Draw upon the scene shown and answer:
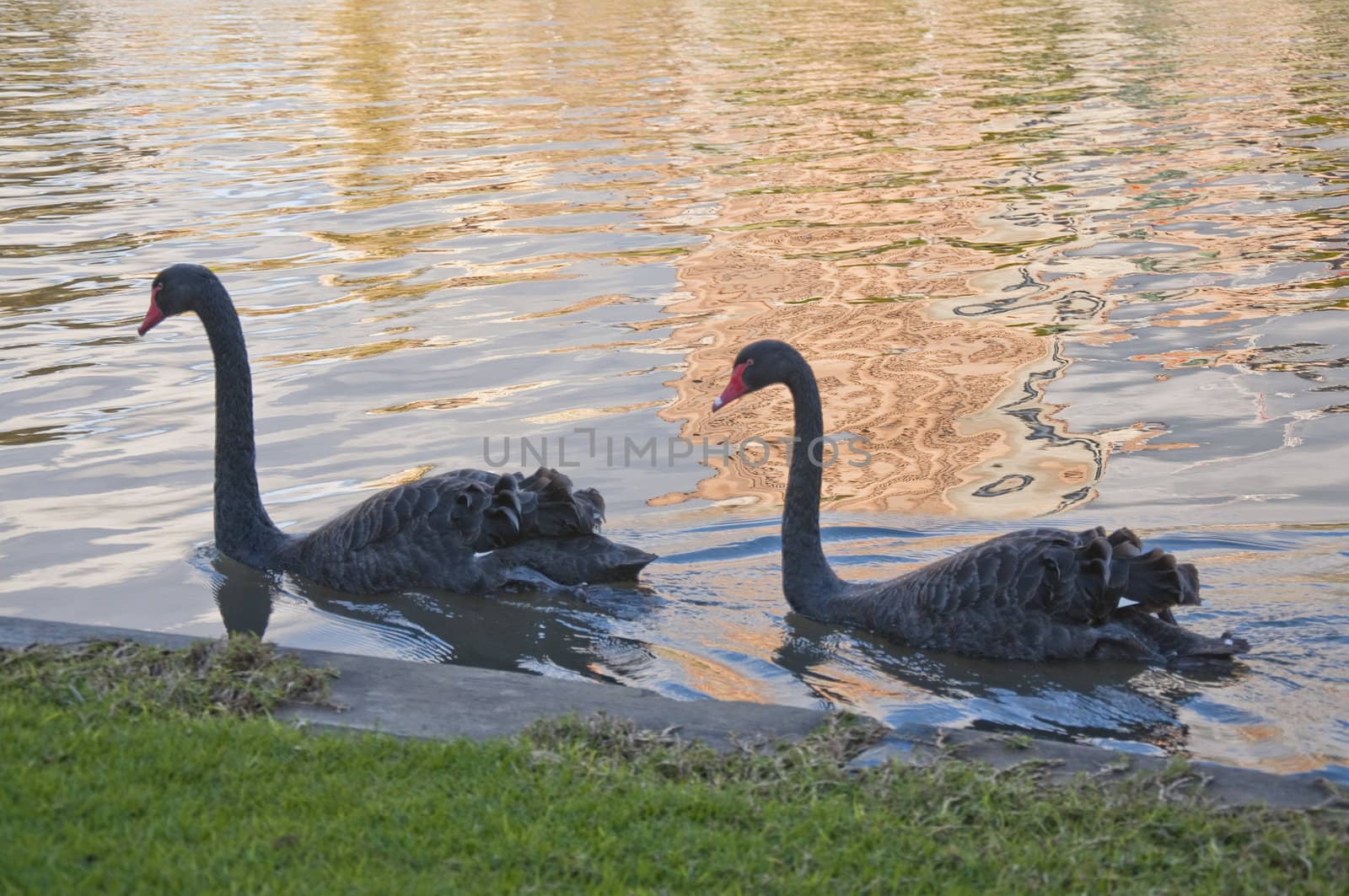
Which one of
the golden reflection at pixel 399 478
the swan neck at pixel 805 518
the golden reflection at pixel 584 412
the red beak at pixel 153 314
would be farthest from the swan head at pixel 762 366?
the red beak at pixel 153 314

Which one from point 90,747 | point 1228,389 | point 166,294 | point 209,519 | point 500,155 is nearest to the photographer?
point 90,747

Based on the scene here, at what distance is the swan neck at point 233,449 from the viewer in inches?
274

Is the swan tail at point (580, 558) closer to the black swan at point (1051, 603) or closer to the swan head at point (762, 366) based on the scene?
the swan head at point (762, 366)

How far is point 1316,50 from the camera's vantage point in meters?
24.3

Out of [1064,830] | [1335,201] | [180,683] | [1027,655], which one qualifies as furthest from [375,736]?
[1335,201]

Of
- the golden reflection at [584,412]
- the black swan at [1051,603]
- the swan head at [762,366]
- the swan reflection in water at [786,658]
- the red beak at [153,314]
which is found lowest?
A: the swan reflection in water at [786,658]

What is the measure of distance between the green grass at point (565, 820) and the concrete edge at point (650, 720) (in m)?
0.10

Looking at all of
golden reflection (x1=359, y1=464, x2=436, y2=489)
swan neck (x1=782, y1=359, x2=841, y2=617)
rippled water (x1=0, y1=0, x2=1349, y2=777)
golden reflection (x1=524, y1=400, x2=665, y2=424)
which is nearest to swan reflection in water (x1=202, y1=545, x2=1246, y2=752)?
rippled water (x1=0, y1=0, x2=1349, y2=777)

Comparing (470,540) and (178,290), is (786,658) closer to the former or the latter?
(470,540)

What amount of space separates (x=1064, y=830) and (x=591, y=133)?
1674cm

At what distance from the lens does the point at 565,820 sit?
353 centimetres

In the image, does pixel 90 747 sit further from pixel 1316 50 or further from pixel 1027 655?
pixel 1316 50

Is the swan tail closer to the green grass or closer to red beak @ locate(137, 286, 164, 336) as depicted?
red beak @ locate(137, 286, 164, 336)

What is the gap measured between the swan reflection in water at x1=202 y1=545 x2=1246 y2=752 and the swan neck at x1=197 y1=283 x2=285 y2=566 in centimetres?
16
